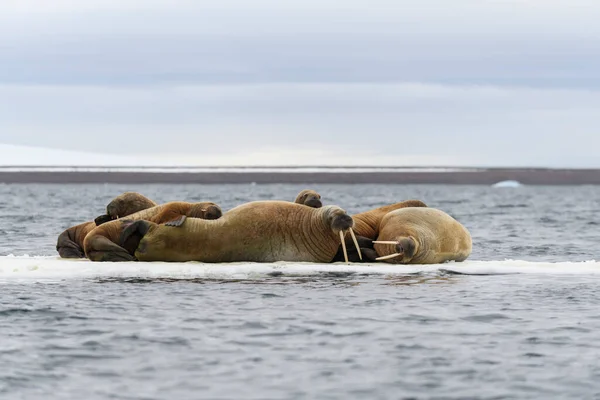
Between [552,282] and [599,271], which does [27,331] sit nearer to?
[552,282]

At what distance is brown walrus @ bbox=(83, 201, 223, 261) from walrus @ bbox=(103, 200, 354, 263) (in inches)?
2.6

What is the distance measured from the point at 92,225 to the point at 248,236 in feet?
9.32

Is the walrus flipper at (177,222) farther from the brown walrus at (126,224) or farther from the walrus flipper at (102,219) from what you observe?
the walrus flipper at (102,219)

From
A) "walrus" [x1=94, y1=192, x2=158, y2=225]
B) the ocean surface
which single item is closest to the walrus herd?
"walrus" [x1=94, y1=192, x2=158, y2=225]

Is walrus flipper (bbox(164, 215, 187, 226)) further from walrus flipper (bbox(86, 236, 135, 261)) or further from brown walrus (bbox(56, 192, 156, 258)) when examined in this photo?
brown walrus (bbox(56, 192, 156, 258))

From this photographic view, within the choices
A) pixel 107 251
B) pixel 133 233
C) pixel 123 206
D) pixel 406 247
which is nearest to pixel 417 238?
pixel 406 247

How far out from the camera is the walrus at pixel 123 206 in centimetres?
1709

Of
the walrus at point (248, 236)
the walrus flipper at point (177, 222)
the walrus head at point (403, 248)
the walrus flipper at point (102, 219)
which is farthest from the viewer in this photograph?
the walrus flipper at point (102, 219)

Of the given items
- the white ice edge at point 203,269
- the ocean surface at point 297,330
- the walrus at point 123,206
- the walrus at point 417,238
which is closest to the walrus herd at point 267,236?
the walrus at point 417,238

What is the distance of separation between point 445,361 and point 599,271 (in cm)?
715

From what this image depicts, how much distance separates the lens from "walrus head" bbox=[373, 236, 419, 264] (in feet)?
51.9

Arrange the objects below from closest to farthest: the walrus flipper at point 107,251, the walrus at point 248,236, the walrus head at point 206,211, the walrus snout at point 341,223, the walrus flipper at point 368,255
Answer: the walrus snout at point 341,223, the walrus at point 248,236, the walrus flipper at point 107,251, the walrus head at point 206,211, the walrus flipper at point 368,255

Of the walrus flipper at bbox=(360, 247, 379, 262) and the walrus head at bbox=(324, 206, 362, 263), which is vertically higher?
the walrus head at bbox=(324, 206, 362, 263)

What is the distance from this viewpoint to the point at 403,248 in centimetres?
1581
